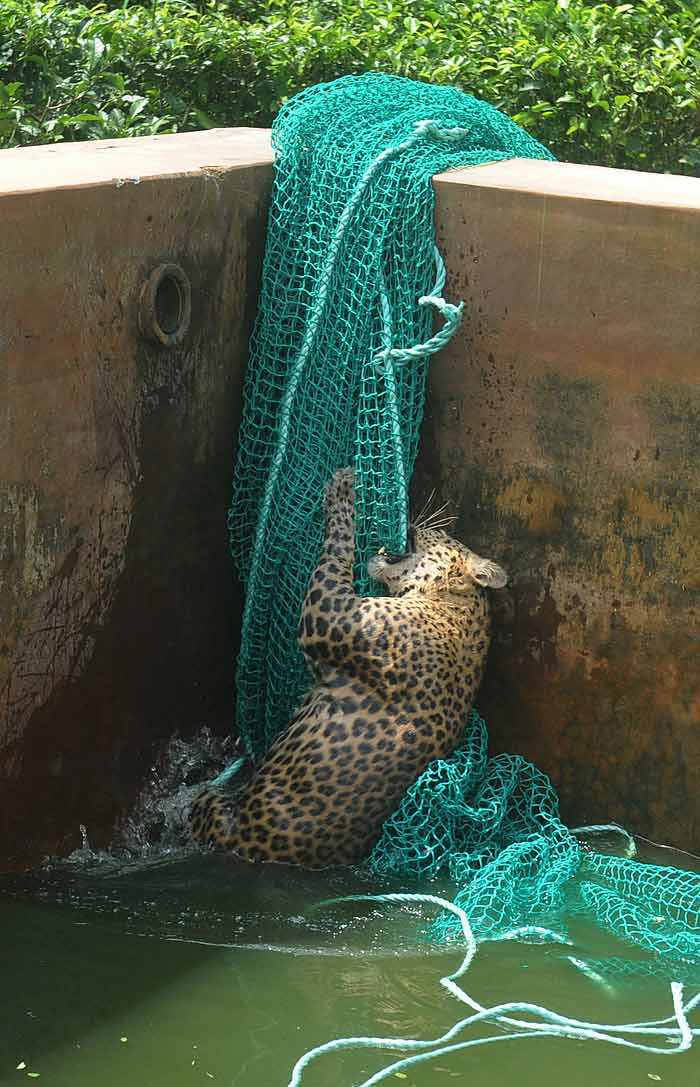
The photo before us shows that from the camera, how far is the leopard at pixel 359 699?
4.70 meters

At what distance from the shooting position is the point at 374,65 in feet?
24.1

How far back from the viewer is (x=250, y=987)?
3.94m

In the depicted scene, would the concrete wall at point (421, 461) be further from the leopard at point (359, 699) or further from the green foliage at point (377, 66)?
the green foliage at point (377, 66)

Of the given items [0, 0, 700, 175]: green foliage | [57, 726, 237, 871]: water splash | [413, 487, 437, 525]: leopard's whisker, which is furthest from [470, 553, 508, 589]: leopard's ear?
[0, 0, 700, 175]: green foliage

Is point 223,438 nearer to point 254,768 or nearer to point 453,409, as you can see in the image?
point 453,409

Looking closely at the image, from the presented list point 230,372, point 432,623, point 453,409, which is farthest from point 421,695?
point 230,372

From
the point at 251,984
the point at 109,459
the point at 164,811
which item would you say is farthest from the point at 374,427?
the point at 251,984

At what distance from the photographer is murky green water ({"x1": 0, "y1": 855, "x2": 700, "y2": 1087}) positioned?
3.60 meters

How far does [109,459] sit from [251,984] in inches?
64.3

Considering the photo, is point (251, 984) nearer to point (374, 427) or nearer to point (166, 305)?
point (374, 427)

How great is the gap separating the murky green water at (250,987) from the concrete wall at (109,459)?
382 mm

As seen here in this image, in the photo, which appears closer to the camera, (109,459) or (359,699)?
(109,459)

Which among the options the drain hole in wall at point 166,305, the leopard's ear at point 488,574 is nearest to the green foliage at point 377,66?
the drain hole in wall at point 166,305

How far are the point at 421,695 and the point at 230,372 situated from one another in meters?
1.29
